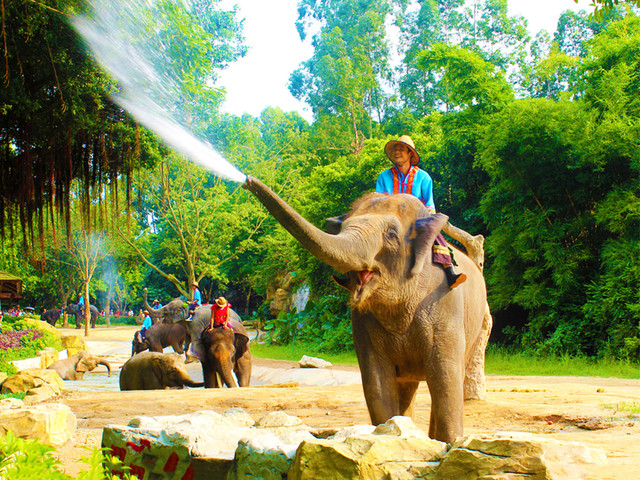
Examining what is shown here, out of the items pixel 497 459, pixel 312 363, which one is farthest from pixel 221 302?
pixel 497 459

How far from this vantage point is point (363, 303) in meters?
4.19

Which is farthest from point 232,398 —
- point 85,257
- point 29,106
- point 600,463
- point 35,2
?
point 85,257

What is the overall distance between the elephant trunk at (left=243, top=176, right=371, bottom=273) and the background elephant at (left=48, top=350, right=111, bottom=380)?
16.0 metres

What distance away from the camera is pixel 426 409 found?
341 inches

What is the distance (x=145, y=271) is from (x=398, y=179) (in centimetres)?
5778

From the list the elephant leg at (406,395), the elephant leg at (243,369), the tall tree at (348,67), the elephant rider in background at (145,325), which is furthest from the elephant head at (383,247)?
the tall tree at (348,67)

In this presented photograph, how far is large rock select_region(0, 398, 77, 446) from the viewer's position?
5594mm

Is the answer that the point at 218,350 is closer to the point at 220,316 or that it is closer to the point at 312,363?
the point at 220,316

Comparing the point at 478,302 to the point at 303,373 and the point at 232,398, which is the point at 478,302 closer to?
the point at 232,398

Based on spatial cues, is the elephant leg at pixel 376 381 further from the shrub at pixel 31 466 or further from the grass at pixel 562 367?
the grass at pixel 562 367

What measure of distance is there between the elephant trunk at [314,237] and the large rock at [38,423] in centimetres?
348

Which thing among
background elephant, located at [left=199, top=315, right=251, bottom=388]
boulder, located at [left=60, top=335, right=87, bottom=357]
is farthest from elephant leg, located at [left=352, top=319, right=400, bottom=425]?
boulder, located at [left=60, top=335, right=87, bottom=357]

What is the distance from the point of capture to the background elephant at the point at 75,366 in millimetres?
Result: 18156

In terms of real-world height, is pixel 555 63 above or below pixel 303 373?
above
